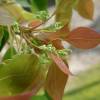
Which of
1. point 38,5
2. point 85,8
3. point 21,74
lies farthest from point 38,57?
point 38,5

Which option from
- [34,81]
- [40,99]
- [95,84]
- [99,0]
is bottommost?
[95,84]

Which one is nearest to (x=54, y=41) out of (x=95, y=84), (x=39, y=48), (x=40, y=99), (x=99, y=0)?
(x=39, y=48)

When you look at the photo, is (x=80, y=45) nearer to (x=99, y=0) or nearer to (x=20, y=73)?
(x=20, y=73)

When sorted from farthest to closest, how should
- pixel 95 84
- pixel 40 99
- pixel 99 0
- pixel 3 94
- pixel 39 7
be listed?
1. pixel 99 0
2. pixel 95 84
3. pixel 39 7
4. pixel 40 99
5. pixel 3 94

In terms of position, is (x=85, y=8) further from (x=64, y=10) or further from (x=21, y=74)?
(x=21, y=74)

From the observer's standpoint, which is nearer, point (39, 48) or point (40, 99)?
point (39, 48)

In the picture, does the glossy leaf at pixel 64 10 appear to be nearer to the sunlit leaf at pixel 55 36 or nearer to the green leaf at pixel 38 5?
the sunlit leaf at pixel 55 36
